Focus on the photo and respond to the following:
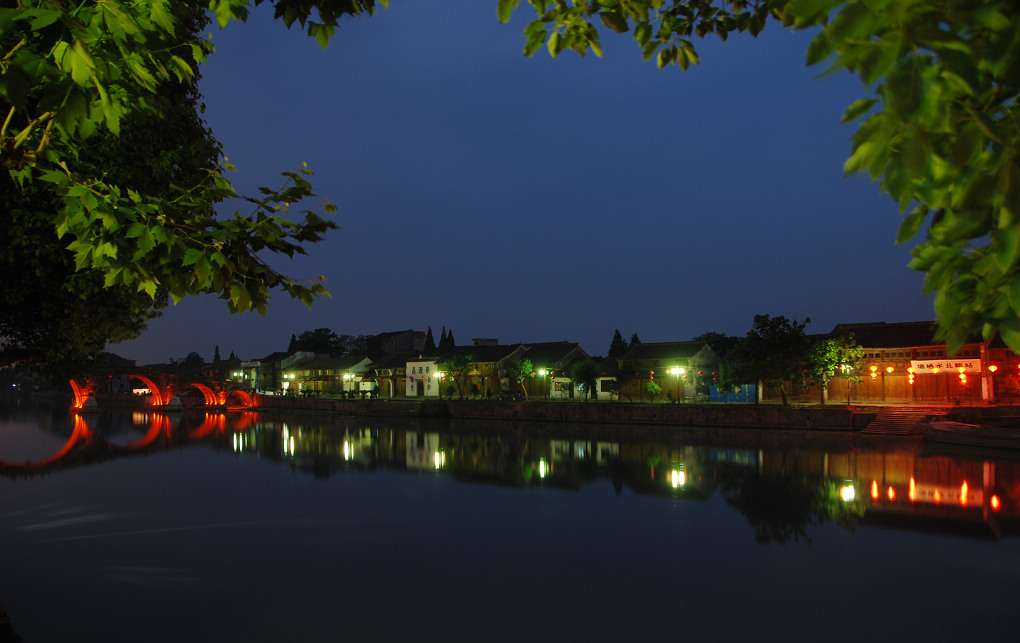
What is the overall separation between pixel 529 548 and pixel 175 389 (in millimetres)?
65136

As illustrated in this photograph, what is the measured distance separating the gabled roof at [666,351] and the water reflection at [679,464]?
1138cm

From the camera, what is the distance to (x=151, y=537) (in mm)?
13531

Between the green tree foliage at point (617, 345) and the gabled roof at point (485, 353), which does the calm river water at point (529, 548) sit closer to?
the gabled roof at point (485, 353)

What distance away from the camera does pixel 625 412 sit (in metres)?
35.2

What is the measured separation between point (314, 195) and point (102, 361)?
9.65 m

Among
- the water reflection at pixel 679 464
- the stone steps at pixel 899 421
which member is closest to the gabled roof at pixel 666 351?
the water reflection at pixel 679 464

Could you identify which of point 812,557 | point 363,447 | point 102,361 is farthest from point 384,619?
point 363,447

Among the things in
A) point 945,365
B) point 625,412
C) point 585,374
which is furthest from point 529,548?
point 585,374

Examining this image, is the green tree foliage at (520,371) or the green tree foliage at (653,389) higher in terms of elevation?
the green tree foliage at (520,371)

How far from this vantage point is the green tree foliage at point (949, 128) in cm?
133

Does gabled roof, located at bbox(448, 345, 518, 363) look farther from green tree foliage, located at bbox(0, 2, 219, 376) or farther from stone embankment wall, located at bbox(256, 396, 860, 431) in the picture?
green tree foliage, located at bbox(0, 2, 219, 376)

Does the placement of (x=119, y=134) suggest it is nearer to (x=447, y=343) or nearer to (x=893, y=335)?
(x=893, y=335)

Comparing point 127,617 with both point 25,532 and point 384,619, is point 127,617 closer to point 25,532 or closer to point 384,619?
point 384,619

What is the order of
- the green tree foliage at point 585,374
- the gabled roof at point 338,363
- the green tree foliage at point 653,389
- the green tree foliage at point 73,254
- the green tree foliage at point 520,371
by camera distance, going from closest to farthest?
the green tree foliage at point 73,254 → the green tree foliage at point 653,389 → the green tree foliage at point 585,374 → the green tree foliage at point 520,371 → the gabled roof at point 338,363
